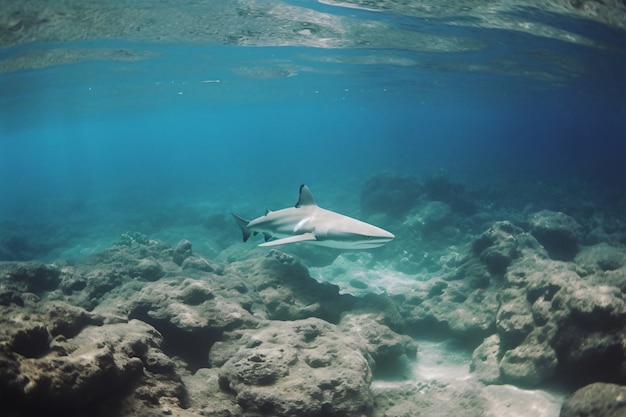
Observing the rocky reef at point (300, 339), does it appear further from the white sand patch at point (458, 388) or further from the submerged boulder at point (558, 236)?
the submerged boulder at point (558, 236)

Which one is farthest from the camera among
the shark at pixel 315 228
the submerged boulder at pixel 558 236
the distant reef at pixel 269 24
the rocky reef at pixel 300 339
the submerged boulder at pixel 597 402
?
the submerged boulder at pixel 558 236

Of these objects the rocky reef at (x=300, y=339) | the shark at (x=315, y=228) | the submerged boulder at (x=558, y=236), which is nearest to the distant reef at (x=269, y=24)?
the submerged boulder at (x=558, y=236)

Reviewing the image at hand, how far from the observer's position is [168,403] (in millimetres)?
4184

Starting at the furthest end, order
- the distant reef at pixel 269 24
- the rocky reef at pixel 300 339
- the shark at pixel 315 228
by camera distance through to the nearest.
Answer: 1. the distant reef at pixel 269 24
2. the shark at pixel 315 228
3. the rocky reef at pixel 300 339

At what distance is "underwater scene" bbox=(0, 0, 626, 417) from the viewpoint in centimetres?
477

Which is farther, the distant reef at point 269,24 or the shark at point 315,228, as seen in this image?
the distant reef at point 269,24

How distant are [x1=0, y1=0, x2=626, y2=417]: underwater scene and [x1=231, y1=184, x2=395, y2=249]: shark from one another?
0.15 ft

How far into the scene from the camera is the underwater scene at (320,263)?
188 inches

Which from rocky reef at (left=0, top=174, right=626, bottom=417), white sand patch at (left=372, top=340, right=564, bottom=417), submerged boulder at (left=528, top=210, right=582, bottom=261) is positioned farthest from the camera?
submerged boulder at (left=528, top=210, right=582, bottom=261)

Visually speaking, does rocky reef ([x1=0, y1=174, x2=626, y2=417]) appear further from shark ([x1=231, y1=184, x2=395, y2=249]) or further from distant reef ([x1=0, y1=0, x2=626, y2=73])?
distant reef ([x1=0, y1=0, x2=626, y2=73])

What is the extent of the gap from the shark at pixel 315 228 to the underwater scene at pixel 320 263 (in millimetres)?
45

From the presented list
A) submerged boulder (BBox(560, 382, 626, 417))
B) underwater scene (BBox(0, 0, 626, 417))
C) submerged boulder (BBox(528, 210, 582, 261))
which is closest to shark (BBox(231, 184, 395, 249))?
underwater scene (BBox(0, 0, 626, 417))

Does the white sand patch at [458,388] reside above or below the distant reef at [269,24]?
below

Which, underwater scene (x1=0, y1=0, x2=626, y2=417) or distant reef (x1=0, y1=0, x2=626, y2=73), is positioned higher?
distant reef (x1=0, y1=0, x2=626, y2=73)
